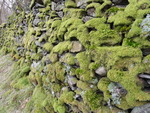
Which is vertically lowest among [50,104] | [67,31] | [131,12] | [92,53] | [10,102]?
Answer: [10,102]

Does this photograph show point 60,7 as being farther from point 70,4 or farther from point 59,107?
point 59,107

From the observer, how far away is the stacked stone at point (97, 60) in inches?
83.4

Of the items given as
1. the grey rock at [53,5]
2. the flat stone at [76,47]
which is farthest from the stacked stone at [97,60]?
the grey rock at [53,5]

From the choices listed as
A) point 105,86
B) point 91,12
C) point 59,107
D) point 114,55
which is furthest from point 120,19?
point 59,107

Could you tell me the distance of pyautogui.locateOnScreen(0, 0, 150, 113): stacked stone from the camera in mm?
2118

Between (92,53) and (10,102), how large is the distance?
177 inches

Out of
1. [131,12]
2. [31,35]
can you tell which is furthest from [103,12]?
[31,35]

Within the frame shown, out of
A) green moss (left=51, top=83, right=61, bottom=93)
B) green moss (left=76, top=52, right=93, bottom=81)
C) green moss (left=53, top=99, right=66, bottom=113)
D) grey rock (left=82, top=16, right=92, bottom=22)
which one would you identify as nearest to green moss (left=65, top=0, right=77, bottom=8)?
grey rock (left=82, top=16, right=92, bottom=22)

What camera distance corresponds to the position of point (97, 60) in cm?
258

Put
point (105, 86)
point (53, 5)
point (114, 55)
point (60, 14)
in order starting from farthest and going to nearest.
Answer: point (53, 5) < point (60, 14) < point (105, 86) < point (114, 55)

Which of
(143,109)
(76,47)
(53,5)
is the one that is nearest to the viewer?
(143,109)

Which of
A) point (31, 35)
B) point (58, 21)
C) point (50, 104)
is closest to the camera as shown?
point (50, 104)

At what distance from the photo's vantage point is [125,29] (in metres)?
2.45

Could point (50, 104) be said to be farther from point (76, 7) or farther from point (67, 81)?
point (76, 7)
